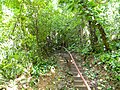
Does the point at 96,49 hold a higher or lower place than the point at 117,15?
lower

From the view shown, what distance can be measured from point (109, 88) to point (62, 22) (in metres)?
6.41

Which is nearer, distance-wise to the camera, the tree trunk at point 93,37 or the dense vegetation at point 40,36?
the dense vegetation at point 40,36

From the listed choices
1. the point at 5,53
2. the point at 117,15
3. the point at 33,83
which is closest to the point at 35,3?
the point at 5,53

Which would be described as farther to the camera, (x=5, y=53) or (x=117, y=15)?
(x=117, y=15)

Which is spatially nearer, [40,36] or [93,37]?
[40,36]

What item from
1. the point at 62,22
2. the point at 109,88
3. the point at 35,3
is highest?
the point at 35,3

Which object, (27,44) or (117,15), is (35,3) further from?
(117,15)

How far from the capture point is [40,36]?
1001 centimetres

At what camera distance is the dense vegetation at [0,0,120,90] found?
738 cm

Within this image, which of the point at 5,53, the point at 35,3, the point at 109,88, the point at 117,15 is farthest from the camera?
the point at 117,15

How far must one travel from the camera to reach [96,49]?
991 centimetres

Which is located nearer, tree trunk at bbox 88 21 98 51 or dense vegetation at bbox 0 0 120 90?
dense vegetation at bbox 0 0 120 90

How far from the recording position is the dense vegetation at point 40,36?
7.38 metres

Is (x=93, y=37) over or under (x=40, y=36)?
under
